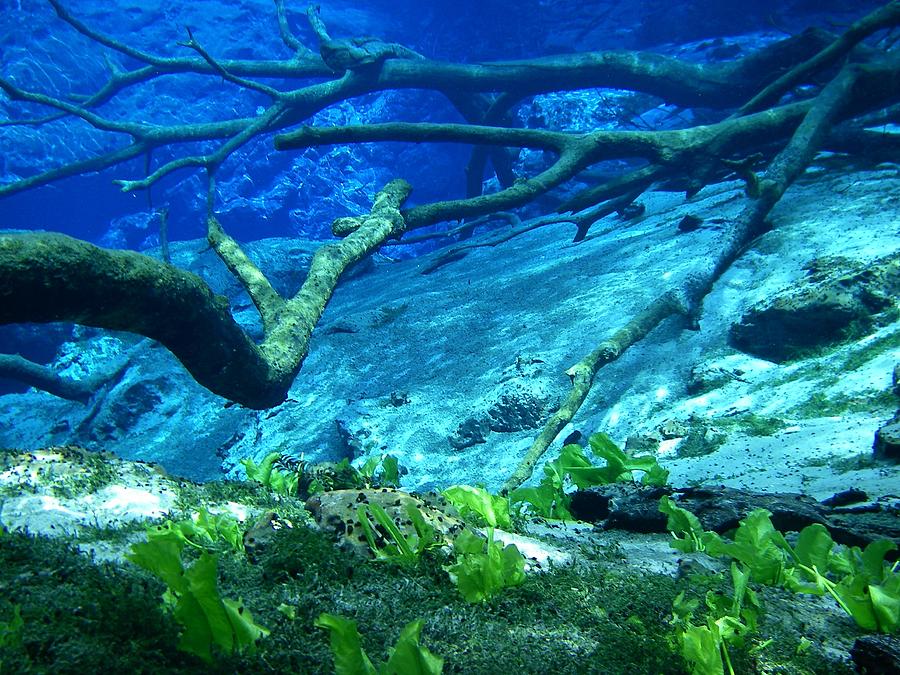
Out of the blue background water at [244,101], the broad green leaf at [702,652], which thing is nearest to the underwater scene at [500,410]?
the broad green leaf at [702,652]

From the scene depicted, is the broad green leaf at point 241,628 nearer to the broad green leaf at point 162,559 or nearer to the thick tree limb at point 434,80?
the broad green leaf at point 162,559

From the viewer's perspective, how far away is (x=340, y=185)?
27.2m

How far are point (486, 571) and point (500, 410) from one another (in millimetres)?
4027

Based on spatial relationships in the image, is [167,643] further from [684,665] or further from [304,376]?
[304,376]

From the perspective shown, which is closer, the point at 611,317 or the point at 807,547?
the point at 807,547

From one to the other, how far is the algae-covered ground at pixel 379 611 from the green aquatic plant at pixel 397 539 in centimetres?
3

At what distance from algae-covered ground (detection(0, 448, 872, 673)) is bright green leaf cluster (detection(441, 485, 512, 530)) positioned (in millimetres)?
351

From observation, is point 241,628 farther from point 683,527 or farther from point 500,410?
point 500,410

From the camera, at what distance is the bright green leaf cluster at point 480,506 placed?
2.31 metres

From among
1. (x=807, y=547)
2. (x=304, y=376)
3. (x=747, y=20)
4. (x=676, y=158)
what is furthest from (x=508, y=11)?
(x=807, y=547)

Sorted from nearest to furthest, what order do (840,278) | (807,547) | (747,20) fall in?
(807,547) < (840,278) < (747,20)

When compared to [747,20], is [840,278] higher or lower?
lower

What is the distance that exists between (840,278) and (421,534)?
4.91 meters

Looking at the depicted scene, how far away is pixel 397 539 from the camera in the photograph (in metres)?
1.69
